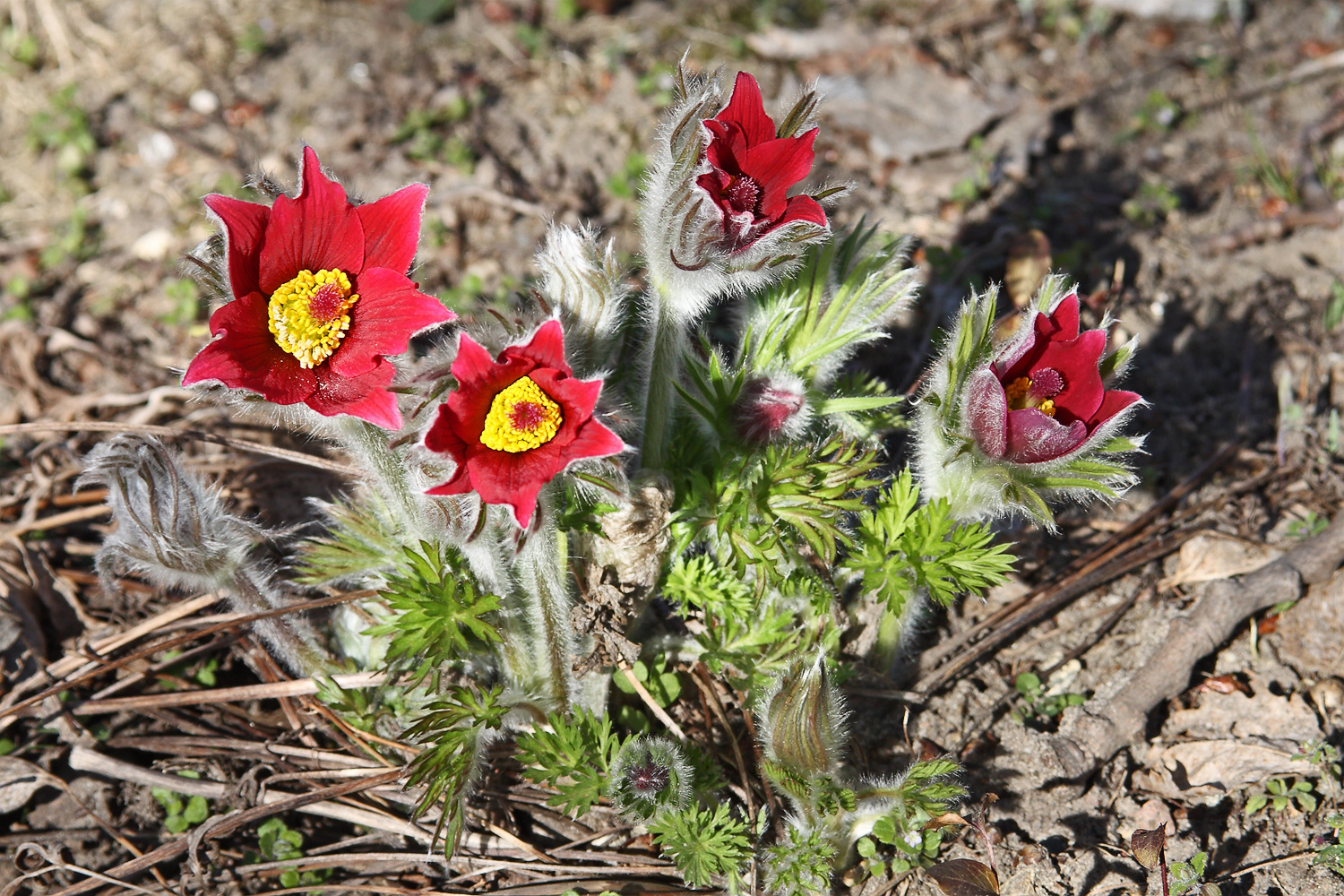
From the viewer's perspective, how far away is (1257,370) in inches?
155

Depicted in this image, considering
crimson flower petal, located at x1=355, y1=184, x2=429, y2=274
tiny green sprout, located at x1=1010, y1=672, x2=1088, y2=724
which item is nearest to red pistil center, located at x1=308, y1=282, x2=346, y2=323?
crimson flower petal, located at x1=355, y1=184, x2=429, y2=274

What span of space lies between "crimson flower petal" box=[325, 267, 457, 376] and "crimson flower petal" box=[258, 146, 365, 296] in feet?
0.27

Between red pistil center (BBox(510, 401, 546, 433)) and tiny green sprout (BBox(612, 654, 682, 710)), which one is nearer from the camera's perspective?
red pistil center (BBox(510, 401, 546, 433))

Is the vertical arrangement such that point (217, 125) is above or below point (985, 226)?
above

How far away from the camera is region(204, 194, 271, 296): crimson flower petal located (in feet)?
7.02

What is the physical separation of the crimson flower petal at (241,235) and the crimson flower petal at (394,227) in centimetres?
23

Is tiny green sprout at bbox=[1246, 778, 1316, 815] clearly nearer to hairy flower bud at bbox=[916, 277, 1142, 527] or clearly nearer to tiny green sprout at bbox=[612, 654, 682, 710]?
hairy flower bud at bbox=[916, 277, 1142, 527]

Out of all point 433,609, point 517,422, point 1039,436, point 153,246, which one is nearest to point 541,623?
point 433,609

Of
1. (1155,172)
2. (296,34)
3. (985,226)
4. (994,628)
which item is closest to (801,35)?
(985,226)

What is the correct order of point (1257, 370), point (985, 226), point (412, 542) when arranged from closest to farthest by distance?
point (412, 542)
point (1257, 370)
point (985, 226)

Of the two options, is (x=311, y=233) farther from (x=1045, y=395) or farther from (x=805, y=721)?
(x=1045, y=395)

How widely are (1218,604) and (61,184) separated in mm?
5450

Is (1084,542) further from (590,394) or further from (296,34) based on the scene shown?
(296,34)

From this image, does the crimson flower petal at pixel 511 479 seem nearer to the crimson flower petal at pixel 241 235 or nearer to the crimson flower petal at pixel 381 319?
the crimson flower petal at pixel 381 319
